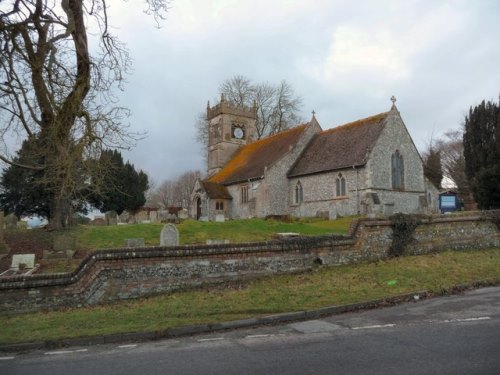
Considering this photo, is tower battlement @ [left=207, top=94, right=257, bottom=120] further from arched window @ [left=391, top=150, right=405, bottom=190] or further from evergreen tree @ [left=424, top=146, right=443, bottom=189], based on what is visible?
evergreen tree @ [left=424, top=146, right=443, bottom=189]

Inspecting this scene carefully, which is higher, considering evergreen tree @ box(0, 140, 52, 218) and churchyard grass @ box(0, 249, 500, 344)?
evergreen tree @ box(0, 140, 52, 218)

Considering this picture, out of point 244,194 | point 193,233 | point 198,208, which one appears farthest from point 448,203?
point 193,233

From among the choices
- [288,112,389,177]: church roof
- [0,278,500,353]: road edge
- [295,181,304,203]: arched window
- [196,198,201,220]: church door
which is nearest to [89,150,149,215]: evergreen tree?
[196,198,201,220]: church door

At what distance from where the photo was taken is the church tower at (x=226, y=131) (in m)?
50.5

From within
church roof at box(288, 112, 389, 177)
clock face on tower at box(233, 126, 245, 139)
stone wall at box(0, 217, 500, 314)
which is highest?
clock face on tower at box(233, 126, 245, 139)

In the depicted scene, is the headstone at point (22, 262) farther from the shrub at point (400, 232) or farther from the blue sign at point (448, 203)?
the blue sign at point (448, 203)

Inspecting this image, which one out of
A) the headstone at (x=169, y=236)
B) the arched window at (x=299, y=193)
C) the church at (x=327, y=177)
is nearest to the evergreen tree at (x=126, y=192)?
the church at (x=327, y=177)

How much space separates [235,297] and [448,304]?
15.2 ft

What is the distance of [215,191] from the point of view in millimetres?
41531

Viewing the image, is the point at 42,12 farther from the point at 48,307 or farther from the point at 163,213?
the point at 163,213

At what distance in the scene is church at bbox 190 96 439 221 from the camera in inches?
1304

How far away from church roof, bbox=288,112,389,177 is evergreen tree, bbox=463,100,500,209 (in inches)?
246

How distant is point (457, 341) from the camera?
6629 mm

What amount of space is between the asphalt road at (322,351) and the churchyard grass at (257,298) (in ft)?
2.73
